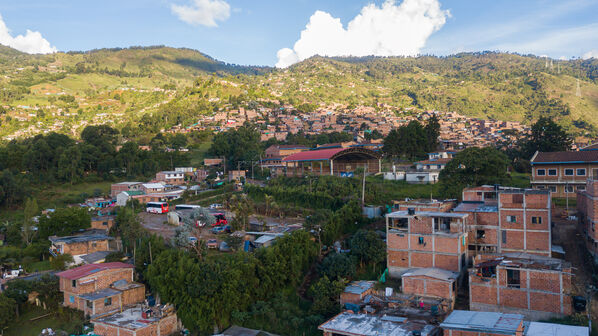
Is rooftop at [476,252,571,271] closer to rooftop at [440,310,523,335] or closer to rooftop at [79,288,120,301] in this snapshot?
rooftop at [440,310,523,335]

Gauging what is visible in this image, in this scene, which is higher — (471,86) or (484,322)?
(471,86)

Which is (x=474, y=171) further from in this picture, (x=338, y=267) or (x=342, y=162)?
(x=342, y=162)

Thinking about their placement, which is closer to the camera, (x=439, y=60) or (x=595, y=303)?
(x=595, y=303)

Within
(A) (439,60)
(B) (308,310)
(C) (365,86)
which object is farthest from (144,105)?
(A) (439,60)

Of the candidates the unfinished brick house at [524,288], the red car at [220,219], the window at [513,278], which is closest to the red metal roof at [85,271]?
the red car at [220,219]

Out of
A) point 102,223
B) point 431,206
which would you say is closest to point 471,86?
point 431,206

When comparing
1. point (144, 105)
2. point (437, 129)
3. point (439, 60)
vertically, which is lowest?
point (437, 129)

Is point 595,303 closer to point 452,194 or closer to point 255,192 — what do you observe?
point 452,194
